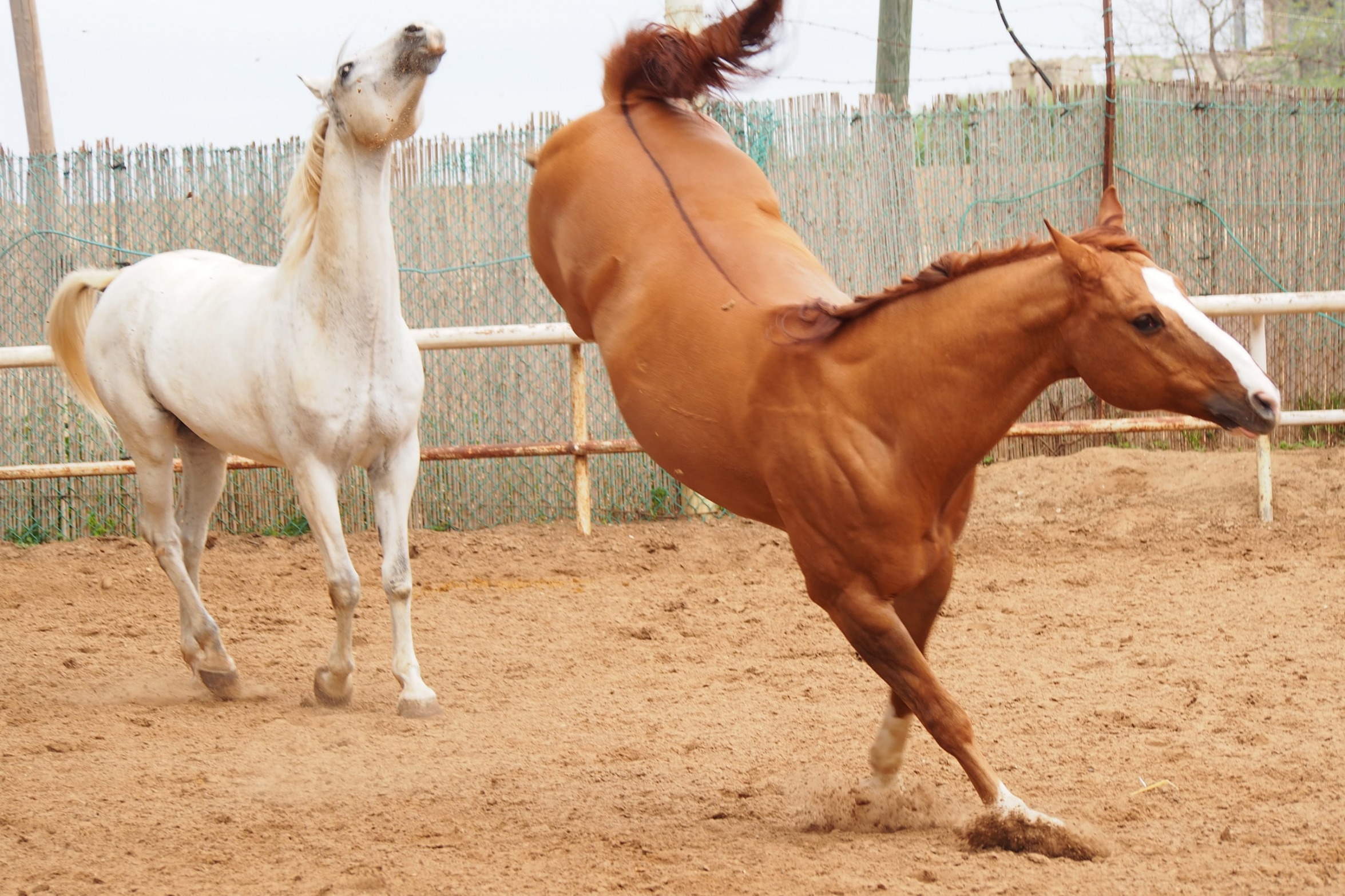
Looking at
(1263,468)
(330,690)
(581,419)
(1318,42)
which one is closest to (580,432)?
(581,419)

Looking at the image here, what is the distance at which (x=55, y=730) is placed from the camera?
426 cm

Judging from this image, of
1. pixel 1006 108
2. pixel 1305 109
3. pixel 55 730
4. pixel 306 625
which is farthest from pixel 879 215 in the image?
pixel 55 730

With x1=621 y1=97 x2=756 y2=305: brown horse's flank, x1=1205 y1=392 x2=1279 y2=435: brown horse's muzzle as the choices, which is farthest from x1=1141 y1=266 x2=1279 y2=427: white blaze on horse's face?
x1=621 y1=97 x2=756 y2=305: brown horse's flank

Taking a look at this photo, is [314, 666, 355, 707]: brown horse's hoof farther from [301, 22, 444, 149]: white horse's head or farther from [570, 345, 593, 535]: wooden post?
[570, 345, 593, 535]: wooden post

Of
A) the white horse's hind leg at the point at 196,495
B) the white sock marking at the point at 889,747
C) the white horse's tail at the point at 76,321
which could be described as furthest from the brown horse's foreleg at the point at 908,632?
the white horse's tail at the point at 76,321

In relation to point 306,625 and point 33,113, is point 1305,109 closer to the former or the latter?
point 306,625

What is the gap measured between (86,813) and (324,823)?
2.23 feet

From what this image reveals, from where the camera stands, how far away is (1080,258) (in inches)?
101

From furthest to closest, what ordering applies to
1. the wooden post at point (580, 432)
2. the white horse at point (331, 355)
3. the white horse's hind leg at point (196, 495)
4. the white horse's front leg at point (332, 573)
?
the wooden post at point (580, 432)
the white horse's hind leg at point (196, 495)
the white horse's front leg at point (332, 573)
the white horse at point (331, 355)

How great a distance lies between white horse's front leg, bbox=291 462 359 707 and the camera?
4445 millimetres

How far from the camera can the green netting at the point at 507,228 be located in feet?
27.3

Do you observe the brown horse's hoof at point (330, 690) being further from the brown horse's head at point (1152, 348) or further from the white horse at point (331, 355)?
the brown horse's head at point (1152, 348)

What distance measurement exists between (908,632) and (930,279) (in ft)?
2.82

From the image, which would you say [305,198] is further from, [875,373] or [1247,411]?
[1247,411]
